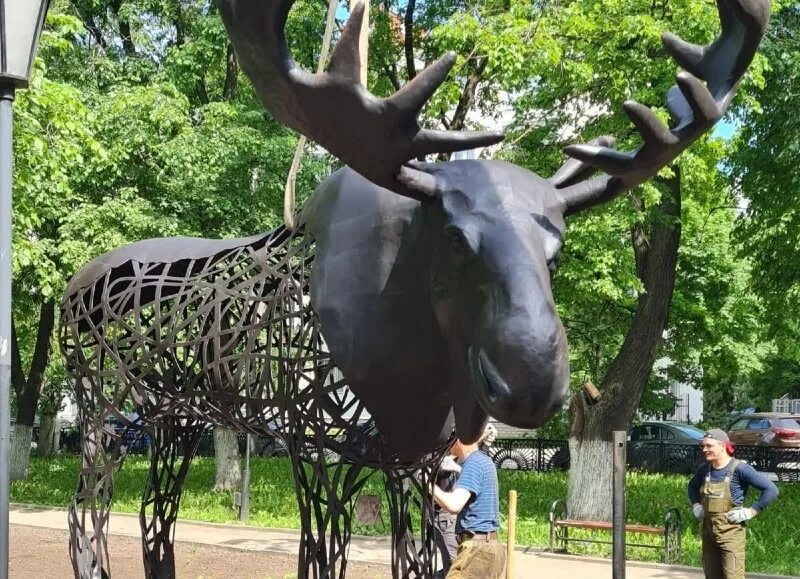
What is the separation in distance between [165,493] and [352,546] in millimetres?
5514

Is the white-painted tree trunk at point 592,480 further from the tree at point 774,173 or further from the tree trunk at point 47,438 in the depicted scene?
the tree trunk at point 47,438

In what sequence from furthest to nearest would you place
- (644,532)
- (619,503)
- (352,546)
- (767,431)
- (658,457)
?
(767,431) → (658,457) → (352,546) → (644,532) → (619,503)

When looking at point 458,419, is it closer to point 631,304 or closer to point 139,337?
point 139,337

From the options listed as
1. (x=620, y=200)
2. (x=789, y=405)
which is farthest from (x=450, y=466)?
(x=789, y=405)

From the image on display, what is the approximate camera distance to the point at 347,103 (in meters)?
3.43

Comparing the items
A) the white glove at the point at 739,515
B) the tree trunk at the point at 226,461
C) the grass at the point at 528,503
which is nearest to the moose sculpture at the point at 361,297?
the white glove at the point at 739,515

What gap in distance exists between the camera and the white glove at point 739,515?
7.57 m

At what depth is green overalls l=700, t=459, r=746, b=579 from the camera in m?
7.71

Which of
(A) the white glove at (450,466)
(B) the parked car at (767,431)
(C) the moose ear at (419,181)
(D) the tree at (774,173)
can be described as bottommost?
(A) the white glove at (450,466)

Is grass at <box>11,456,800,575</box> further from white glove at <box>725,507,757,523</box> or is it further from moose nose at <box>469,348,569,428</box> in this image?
moose nose at <box>469,348,569,428</box>

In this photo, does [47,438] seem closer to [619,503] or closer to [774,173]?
[774,173]

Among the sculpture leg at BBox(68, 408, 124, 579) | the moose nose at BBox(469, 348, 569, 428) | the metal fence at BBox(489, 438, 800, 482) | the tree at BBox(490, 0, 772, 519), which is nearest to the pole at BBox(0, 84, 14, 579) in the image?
the sculpture leg at BBox(68, 408, 124, 579)

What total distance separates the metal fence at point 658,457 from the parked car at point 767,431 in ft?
12.7

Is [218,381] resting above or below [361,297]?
below
